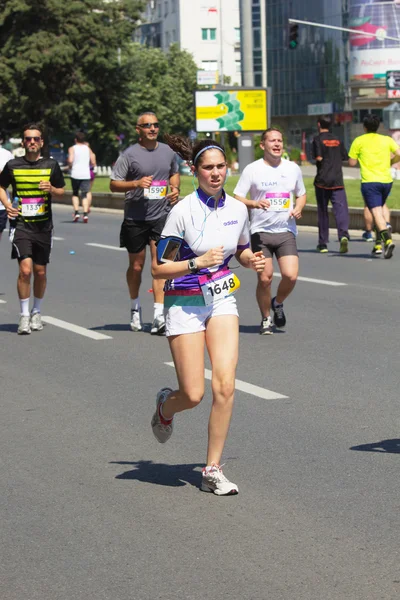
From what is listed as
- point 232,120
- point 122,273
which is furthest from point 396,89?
point 122,273

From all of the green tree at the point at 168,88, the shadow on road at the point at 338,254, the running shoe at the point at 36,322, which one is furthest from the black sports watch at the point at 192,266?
the green tree at the point at 168,88

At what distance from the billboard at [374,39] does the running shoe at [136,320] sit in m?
83.4

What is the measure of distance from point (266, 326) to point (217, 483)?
587 centimetres

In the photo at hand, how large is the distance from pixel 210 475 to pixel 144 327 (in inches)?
258

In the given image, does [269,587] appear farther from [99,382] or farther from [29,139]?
[29,139]

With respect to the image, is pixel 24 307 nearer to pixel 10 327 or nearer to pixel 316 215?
pixel 10 327

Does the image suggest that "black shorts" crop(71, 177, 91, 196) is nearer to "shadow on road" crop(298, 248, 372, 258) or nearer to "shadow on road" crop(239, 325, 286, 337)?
"shadow on road" crop(298, 248, 372, 258)

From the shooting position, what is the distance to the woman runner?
6.33m

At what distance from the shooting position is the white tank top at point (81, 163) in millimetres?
30500

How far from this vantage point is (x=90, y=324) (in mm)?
13016

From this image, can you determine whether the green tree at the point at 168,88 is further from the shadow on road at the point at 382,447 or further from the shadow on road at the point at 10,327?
the shadow on road at the point at 382,447

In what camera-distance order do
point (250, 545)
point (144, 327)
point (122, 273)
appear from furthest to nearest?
point (122, 273), point (144, 327), point (250, 545)

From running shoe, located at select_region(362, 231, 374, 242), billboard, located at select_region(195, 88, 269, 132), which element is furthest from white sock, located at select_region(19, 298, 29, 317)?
billboard, located at select_region(195, 88, 269, 132)

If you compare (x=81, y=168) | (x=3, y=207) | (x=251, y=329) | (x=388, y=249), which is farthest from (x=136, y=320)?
(x=81, y=168)
